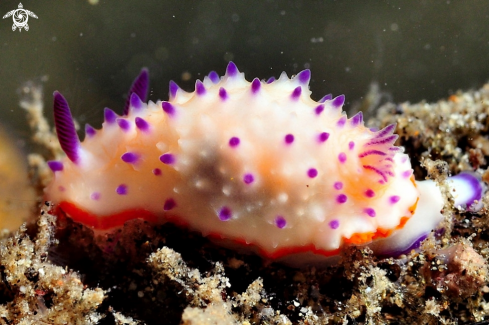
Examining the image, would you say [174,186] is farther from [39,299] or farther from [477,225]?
[477,225]

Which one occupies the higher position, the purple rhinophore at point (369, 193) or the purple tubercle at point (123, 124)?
the purple tubercle at point (123, 124)

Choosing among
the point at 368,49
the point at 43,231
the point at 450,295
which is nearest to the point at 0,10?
the point at 43,231

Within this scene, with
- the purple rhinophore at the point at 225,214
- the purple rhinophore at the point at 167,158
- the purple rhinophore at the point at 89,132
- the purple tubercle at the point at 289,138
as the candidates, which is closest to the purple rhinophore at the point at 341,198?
the purple tubercle at the point at 289,138

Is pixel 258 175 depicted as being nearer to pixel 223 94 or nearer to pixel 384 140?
pixel 223 94

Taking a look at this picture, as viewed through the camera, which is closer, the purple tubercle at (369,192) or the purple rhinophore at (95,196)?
the purple tubercle at (369,192)

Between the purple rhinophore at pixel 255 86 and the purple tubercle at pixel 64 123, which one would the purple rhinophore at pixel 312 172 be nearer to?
the purple rhinophore at pixel 255 86

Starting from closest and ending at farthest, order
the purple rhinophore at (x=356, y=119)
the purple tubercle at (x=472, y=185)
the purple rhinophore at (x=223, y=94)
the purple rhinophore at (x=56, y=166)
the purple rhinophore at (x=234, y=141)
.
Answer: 1. the purple rhinophore at (x=234, y=141)
2. the purple rhinophore at (x=223, y=94)
3. the purple rhinophore at (x=356, y=119)
4. the purple rhinophore at (x=56, y=166)
5. the purple tubercle at (x=472, y=185)

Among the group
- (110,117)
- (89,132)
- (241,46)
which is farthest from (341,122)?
(241,46)
